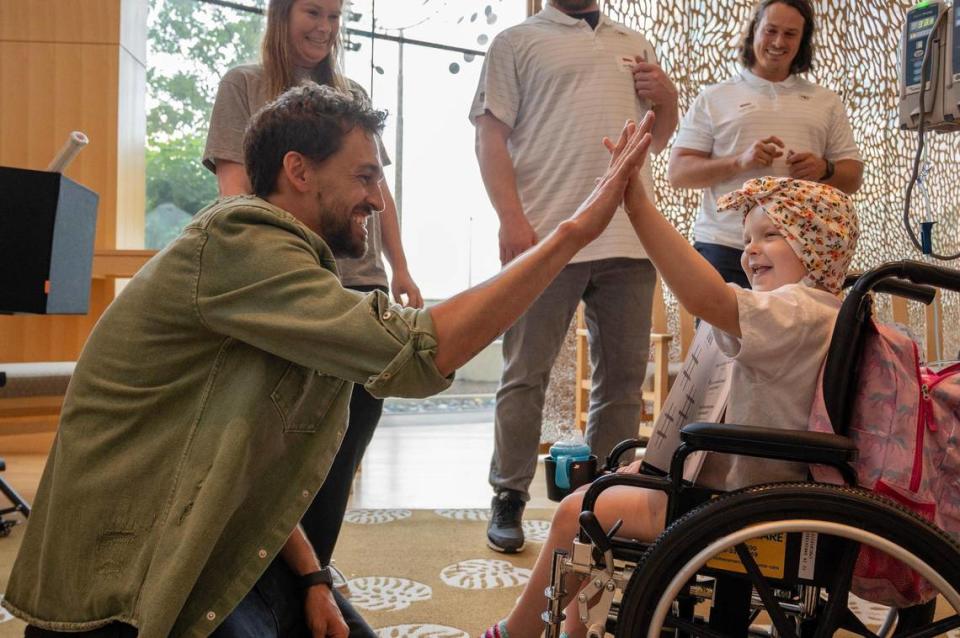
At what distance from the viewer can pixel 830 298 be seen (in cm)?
123

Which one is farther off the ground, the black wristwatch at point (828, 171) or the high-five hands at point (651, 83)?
the high-five hands at point (651, 83)

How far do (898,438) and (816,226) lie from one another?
36 cm

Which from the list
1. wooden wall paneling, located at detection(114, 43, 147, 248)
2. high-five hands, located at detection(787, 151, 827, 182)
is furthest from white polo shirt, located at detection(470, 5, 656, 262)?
wooden wall paneling, located at detection(114, 43, 147, 248)

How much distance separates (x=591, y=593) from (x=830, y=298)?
55 centimetres

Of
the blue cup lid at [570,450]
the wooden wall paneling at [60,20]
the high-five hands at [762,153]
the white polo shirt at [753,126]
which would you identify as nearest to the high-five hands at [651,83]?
the white polo shirt at [753,126]

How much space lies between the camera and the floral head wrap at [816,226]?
1.28 meters

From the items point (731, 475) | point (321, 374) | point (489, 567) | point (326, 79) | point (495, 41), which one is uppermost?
point (495, 41)

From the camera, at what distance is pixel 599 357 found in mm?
2264

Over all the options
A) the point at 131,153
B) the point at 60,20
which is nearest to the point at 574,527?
the point at 131,153

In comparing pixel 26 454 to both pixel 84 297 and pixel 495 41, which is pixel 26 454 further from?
pixel 495 41

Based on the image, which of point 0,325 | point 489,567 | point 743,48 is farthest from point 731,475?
point 0,325

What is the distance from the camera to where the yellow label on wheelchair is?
1.05m

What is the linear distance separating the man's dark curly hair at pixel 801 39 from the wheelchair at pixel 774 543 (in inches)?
58.0

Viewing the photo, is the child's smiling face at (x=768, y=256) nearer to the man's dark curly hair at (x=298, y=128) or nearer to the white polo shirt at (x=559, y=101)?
the man's dark curly hair at (x=298, y=128)
